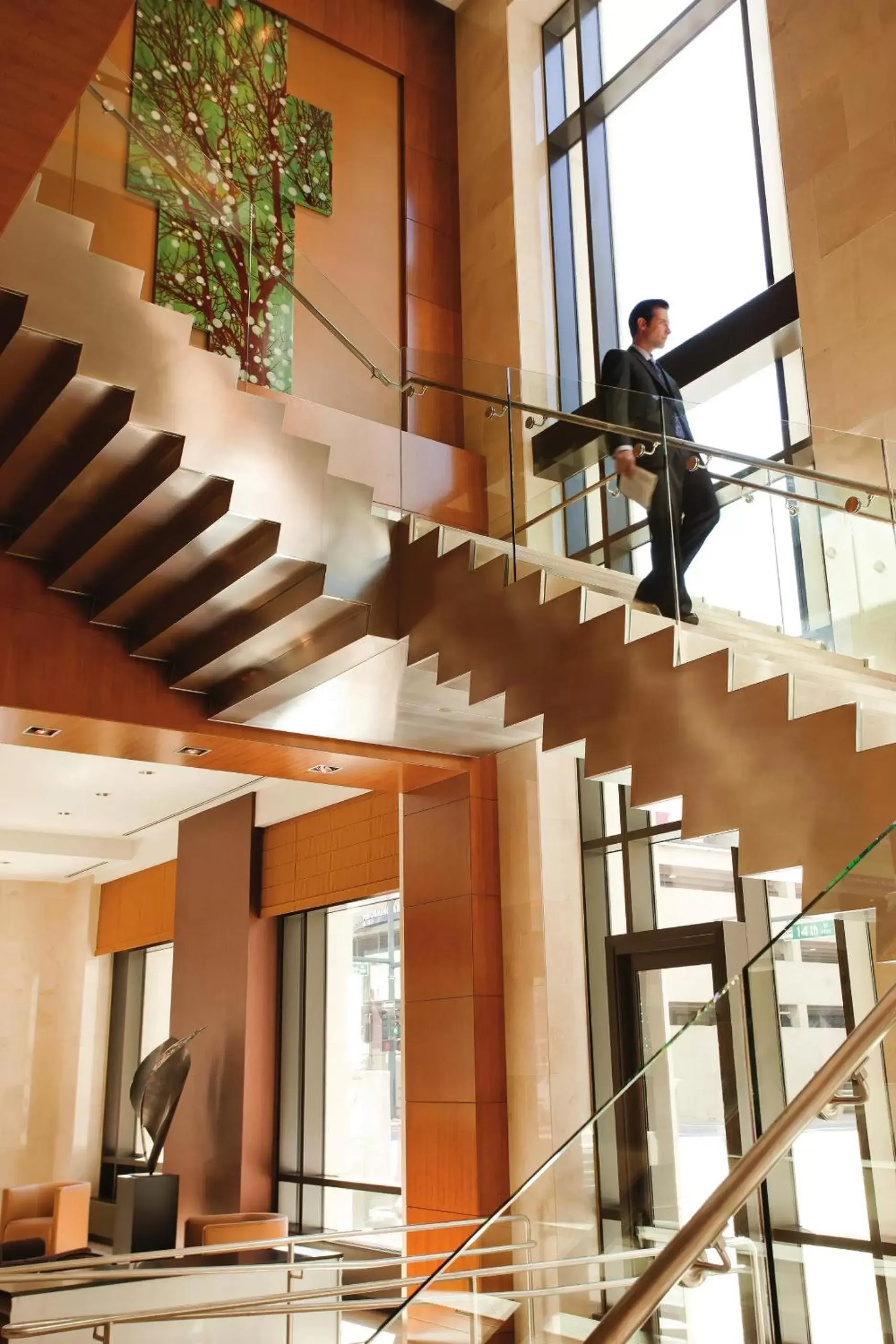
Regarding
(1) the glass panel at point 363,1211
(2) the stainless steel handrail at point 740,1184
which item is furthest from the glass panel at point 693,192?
(1) the glass panel at point 363,1211

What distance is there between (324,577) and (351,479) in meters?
0.56

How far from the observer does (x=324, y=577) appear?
18.7 ft

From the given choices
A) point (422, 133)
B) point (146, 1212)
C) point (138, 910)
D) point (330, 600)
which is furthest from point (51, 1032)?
point (422, 133)

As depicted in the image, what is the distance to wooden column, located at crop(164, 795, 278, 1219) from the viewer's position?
1087 centimetres

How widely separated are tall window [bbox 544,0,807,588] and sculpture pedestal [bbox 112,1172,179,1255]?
6.66 m

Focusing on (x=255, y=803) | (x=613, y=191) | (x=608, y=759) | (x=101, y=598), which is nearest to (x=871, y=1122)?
(x=608, y=759)

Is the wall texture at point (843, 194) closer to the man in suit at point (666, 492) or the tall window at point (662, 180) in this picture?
the tall window at point (662, 180)

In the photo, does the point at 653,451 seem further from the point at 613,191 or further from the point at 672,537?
the point at 613,191

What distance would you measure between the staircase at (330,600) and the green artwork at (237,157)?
628 mm

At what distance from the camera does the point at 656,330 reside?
5582 millimetres

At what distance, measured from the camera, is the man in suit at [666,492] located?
16.4 feet

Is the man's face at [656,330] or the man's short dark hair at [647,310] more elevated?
the man's short dark hair at [647,310]

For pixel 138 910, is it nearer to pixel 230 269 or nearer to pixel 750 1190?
pixel 230 269

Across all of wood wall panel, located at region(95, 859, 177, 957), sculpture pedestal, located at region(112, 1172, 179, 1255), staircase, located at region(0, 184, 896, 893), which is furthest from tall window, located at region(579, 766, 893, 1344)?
wood wall panel, located at region(95, 859, 177, 957)
